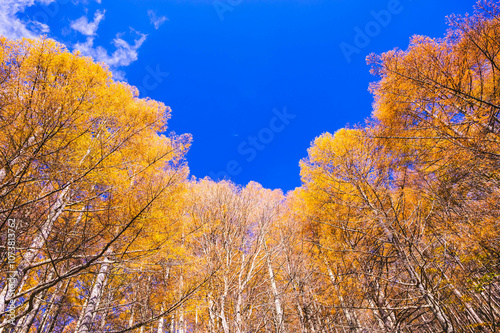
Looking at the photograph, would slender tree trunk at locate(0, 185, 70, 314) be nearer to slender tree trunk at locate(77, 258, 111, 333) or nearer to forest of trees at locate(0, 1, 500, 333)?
forest of trees at locate(0, 1, 500, 333)

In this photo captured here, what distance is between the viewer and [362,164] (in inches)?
158

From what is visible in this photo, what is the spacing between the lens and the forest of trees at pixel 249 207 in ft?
9.07

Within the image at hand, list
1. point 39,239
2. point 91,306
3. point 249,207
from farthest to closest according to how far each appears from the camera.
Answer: point 249,207
point 91,306
point 39,239

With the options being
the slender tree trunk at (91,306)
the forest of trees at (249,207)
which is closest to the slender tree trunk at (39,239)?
the forest of trees at (249,207)

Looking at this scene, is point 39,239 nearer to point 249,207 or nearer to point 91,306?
point 91,306

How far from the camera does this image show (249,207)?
21.4 feet

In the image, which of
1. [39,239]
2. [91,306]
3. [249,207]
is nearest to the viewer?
[39,239]

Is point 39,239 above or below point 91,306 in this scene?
above

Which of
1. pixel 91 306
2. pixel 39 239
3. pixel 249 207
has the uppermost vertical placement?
pixel 249 207

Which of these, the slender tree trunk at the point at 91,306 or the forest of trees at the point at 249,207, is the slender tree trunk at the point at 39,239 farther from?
the slender tree trunk at the point at 91,306

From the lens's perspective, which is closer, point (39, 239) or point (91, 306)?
point (39, 239)

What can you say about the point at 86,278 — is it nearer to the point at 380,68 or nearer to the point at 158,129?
the point at 158,129

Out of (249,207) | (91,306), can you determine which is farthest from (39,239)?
(249,207)

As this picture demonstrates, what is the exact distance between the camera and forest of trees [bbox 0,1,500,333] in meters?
2.76
